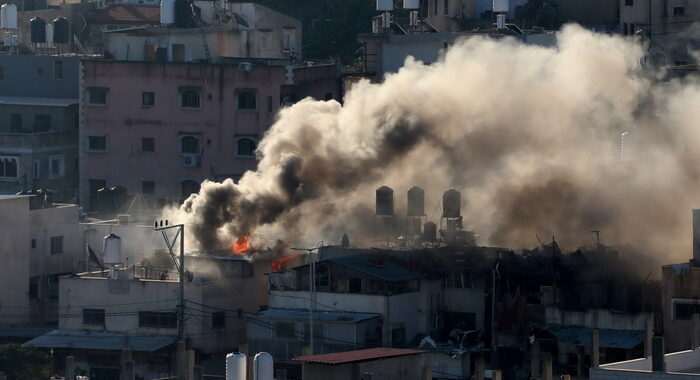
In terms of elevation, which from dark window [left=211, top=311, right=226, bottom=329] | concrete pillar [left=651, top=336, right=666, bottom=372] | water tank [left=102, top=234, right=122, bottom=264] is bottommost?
concrete pillar [left=651, top=336, right=666, bottom=372]

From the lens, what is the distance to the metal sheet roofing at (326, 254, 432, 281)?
51031mm

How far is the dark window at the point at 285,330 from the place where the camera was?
50.4 meters

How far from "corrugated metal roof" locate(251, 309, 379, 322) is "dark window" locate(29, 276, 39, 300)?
899cm

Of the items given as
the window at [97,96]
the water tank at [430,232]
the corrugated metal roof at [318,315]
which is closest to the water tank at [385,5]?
the window at [97,96]

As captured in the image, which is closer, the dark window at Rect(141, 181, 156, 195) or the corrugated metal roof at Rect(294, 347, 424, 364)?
the corrugated metal roof at Rect(294, 347, 424, 364)

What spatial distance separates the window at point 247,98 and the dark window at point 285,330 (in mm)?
20089

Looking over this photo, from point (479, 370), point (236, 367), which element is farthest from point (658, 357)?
point (479, 370)

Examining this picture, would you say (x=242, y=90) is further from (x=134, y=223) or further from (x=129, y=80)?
(x=134, y=223)

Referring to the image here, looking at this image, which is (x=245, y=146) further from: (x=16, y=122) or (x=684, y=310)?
(x=684, y=310)

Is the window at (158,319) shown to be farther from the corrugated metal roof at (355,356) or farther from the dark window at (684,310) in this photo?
the dark window at (684,310)

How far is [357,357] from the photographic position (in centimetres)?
4094

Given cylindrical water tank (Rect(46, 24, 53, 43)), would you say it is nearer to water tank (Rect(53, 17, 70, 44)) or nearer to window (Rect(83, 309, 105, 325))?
water tank (Rect(53, 17, 70, 44))

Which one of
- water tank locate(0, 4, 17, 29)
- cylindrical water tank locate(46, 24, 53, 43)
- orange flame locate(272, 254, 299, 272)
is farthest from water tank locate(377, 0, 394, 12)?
Answer: orange flame locate(272, 254, 299, 272)

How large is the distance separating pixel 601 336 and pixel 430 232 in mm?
9667
